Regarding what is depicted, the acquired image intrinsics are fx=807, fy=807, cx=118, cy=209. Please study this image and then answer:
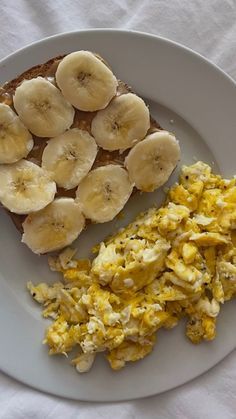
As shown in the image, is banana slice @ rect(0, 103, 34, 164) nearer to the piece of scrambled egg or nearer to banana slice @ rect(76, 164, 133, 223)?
banana slice @ rect(76, 164, 133, 223)

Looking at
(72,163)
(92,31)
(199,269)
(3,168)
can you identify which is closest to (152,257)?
(199,269)

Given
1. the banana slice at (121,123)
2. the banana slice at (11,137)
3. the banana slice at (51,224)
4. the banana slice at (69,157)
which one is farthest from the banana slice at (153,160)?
the banana slice at (11,137)

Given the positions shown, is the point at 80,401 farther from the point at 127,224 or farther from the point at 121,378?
the point at 127,224

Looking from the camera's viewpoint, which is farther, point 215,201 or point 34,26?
point 34,26

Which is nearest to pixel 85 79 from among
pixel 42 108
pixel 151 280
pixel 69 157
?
pixel 42 108

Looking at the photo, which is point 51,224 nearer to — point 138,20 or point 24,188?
point 24,188

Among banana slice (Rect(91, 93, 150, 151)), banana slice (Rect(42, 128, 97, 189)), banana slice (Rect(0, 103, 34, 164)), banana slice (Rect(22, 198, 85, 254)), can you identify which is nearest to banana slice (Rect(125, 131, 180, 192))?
banana slice (Rect(91, 93, 150, 151))

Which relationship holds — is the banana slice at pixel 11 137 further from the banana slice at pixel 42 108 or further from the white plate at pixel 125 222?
the white plate at pixel 125 222
